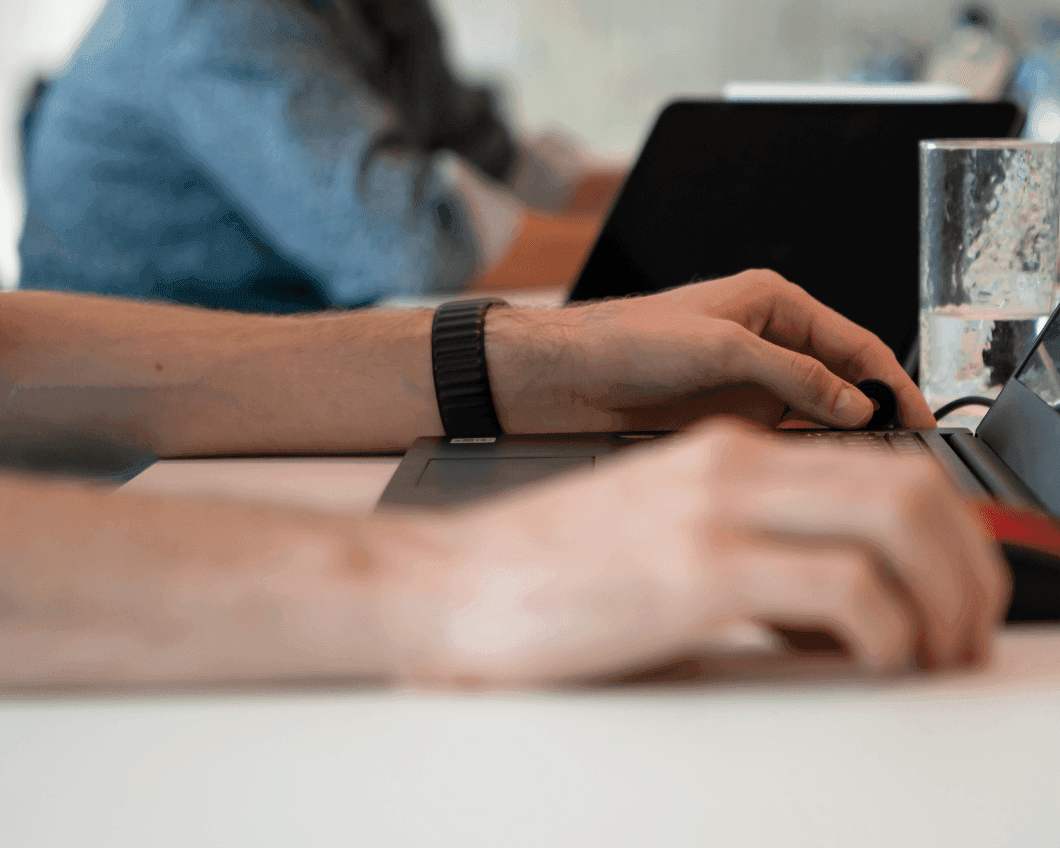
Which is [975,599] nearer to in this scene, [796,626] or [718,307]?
[796,626]

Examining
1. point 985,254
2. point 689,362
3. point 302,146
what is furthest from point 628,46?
point 689,362

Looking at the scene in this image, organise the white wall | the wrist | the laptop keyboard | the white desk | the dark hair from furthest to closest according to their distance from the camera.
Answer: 1. the white wall
2. the dark hair
3. the wrist
4. the laptop keyboard
5. the white desk

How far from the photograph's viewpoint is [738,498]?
272 millimetres

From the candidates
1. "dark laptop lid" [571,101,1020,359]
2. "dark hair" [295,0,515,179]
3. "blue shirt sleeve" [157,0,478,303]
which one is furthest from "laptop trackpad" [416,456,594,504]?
"dark hair" [295,0,515,179]

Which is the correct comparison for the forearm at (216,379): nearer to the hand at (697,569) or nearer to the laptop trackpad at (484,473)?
the laptop trackpad at (484,473)

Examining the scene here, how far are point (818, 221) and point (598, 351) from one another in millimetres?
315

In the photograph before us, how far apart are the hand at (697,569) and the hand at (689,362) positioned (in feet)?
0.91

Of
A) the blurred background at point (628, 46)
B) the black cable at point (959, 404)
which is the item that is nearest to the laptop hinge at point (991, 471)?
the black cable at point (959, 404)

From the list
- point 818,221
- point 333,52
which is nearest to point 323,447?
point 818,221

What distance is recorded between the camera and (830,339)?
625 mm

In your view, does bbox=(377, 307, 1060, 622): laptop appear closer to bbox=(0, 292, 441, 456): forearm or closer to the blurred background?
bbox=(0, 292, 441, 456): forearm

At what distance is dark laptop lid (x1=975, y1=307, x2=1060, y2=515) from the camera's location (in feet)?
1.36

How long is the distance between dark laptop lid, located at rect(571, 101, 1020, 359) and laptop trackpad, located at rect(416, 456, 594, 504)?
39cm

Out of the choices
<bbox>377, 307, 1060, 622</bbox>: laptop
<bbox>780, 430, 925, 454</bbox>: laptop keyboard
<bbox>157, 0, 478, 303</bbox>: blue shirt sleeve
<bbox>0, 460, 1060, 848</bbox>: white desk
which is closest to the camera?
<bbox>0, 460, 1060, 848</bbox>: white desk
